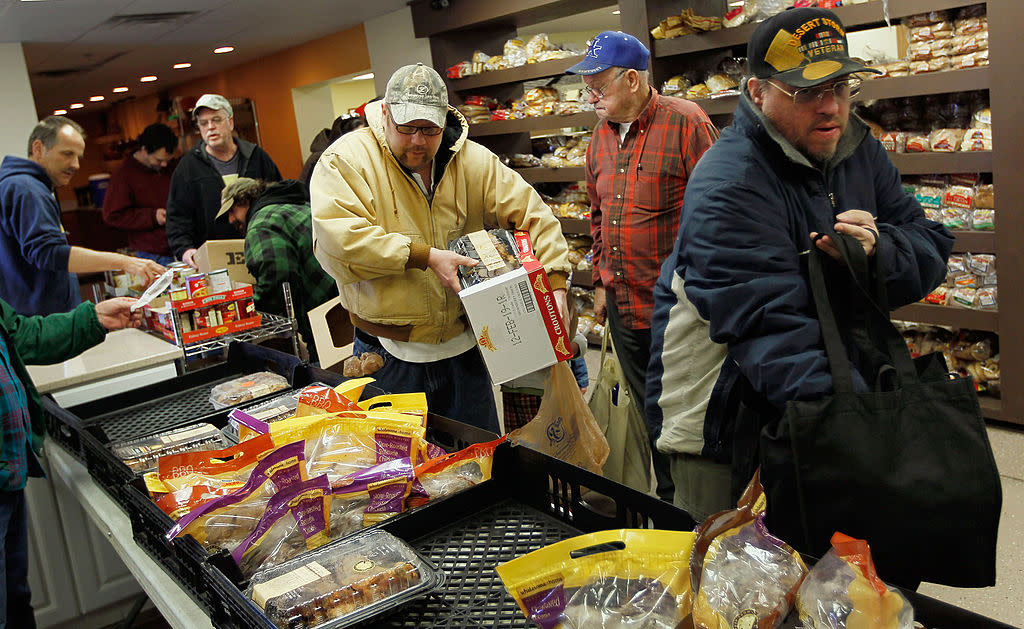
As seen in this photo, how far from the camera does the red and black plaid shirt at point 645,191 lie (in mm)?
3090

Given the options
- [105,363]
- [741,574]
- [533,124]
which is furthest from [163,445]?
[533,124]

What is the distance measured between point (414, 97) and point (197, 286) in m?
1.04

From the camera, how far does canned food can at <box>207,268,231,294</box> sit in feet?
9.36

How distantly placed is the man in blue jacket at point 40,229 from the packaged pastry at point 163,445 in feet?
5.83

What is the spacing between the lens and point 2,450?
2072 mm

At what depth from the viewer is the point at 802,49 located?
1579 millimetres

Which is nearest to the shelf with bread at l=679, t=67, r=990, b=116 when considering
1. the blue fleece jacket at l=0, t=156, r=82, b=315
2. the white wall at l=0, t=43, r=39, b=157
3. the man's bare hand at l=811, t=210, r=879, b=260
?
the man's bare hand at l=811, t=210, r=879, b=260

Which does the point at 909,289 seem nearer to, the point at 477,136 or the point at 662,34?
the point at 662,34

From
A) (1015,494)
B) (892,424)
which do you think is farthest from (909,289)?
(1015,494)

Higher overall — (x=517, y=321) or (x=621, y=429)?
(x=517, y=321)

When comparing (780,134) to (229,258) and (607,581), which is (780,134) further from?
(229,258)

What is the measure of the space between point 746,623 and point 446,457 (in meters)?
0.79

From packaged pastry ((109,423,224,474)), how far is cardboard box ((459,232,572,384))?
0.72 m

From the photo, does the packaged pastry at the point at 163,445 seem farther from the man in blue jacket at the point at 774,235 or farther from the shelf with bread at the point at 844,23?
the shelf with bread at the point at 844,23
